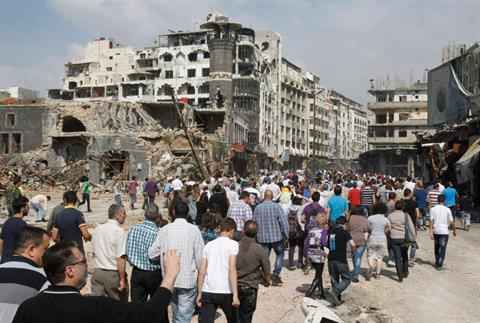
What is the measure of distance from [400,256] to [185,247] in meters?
6.24

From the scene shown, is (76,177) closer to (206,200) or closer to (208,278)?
(206,200)

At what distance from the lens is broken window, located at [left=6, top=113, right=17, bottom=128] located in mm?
44344

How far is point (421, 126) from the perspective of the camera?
205 ft

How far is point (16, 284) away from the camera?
10.8 feet

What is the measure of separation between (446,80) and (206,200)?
87.4ft

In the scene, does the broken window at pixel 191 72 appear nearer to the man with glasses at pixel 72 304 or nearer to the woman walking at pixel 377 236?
the woman walking at pixel 377 236

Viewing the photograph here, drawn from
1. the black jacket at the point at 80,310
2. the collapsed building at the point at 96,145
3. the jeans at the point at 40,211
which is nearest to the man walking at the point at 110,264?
the black jacket at the point at 80,310

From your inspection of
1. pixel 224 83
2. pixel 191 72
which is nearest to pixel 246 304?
pixel 224 83

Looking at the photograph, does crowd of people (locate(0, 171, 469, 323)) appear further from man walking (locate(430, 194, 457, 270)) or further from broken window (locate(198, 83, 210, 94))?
broken window (locate(198, 83, 210, 94))

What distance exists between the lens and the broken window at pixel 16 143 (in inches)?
1741

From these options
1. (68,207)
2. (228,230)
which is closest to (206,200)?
(68,207)

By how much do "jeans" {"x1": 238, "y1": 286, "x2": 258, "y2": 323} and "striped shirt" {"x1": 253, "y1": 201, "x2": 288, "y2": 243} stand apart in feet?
11.0

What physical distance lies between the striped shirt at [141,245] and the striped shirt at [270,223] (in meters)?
3.49

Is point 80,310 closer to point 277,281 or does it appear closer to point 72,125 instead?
point 277,281
